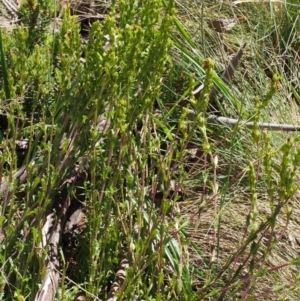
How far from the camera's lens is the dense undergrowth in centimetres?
184

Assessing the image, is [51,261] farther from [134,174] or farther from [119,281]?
[134,174]

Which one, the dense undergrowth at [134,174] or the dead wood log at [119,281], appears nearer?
the dense undergrowth at [134,174]

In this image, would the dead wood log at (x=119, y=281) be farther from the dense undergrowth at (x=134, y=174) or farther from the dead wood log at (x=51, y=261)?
the dead wood log at (x=51, y=261)

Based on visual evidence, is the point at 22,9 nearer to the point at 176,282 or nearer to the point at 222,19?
the point at 222,19

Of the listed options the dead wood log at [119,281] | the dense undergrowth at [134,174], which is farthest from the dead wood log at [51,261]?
the dead wood log at [119,281]

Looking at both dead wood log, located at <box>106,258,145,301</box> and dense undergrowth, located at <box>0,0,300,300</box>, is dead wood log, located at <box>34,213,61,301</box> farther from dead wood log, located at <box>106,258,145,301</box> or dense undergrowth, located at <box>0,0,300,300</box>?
dead wood log, located at <box>106,258,145,301</box>

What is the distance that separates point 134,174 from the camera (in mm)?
2037

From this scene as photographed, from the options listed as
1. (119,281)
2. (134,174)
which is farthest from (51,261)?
(134,174)

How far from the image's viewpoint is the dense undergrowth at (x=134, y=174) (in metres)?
1.84

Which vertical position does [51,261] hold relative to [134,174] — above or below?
below

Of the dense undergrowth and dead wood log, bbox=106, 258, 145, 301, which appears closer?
the dense undergrowth

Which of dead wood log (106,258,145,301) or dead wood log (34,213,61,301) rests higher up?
dead wood log (34,213,61,301)

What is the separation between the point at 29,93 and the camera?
2.73 meters

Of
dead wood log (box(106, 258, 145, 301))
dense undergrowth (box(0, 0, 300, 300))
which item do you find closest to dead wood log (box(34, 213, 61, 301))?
dense undergrowth (box(0, 0, 300, 300))
